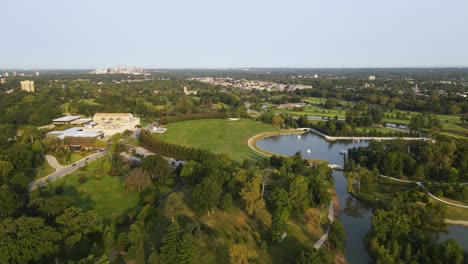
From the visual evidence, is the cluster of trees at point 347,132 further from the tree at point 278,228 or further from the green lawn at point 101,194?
the green lawn at point 101,194

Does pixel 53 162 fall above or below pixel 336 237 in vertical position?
above

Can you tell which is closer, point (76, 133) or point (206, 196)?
point (206, 196)

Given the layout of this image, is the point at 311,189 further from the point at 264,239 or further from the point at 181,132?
the point at 181,132

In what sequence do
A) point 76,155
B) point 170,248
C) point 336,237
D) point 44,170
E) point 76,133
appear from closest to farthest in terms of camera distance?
1. point 170,248
2. point 336,237
3. point 44,170
4. point 76,155
5. point 76,133

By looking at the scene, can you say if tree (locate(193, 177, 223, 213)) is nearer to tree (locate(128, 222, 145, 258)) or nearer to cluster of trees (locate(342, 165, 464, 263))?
tree (locate(128, 222, 145, 258))

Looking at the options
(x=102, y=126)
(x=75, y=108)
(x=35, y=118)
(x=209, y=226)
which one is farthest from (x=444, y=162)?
(x=75, y=108)

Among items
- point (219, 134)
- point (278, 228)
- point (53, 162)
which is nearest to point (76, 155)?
point (53, 162)

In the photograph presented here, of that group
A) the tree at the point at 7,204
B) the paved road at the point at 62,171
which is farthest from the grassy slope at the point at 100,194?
the tree at the point at 7,204

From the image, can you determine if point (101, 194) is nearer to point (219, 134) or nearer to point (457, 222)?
point (457, 222)
